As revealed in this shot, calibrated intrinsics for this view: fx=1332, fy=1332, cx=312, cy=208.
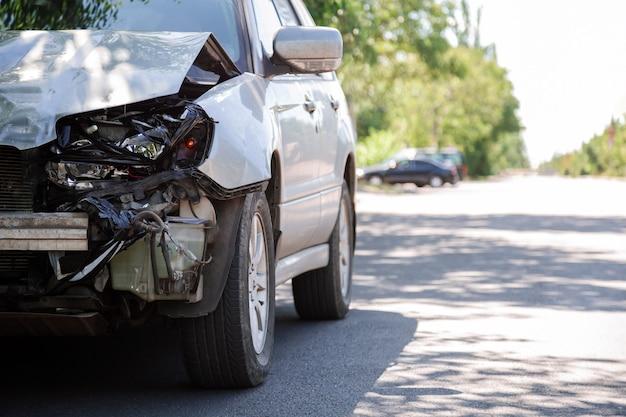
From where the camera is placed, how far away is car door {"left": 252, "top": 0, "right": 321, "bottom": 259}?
6512 millimetres

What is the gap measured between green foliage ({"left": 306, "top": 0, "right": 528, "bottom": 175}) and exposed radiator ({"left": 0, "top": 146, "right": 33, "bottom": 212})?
11254 millimetres

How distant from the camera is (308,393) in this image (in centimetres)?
574

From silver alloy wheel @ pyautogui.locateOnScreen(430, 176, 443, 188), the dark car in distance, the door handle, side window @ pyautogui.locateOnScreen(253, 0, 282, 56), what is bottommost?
silver alloy wheel @ pyautogui.locateOnScreen(430, 176, 443, 188)

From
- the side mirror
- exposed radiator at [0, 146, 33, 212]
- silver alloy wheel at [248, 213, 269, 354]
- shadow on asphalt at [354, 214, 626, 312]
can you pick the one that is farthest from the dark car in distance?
exposed radiator at [0, 146, 33, 212]

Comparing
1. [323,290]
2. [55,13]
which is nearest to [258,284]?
[55,13]

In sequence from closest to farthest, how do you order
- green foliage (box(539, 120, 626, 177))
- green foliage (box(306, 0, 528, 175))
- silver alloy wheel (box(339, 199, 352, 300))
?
silver alloy wheel (box(339, 199, 352, 300))
green foliage (box(306, 0, 528, 175))
green foliage (box(539, 120, 626, 177))

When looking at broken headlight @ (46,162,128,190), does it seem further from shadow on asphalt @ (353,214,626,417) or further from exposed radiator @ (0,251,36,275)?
shadow on asphalt @ (353,214,626,417)

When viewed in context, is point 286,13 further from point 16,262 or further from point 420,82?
point 420,82

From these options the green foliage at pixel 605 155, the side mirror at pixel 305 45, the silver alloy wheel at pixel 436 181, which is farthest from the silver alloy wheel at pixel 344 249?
the green foliage at pixel 605 155

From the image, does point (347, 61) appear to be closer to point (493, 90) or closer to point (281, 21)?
point (281, 21)

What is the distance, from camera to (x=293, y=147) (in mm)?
6691

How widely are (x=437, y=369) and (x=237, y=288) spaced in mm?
1394

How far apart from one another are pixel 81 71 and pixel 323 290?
125 inches

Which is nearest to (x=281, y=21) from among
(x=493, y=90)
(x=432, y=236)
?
(x=432, y=236)
